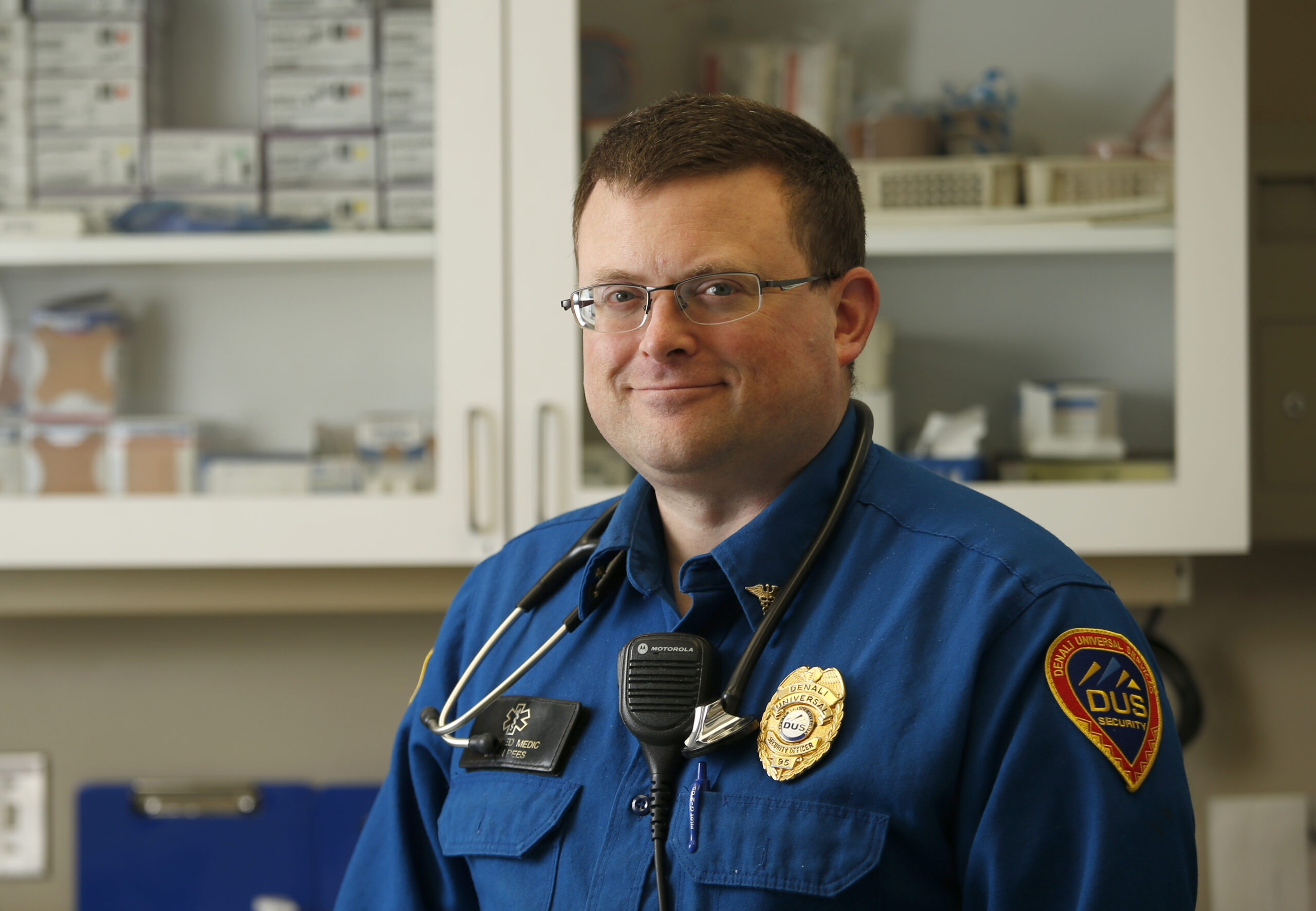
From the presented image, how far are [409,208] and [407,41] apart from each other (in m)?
0.20

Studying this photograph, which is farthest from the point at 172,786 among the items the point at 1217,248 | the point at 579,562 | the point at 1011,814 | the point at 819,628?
the point at 1217,248

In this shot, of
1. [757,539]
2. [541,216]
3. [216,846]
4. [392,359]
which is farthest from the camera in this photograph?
[216,846]

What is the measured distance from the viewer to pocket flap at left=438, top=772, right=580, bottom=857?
77 centimetres

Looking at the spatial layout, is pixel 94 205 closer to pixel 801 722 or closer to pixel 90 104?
pixel 90 104

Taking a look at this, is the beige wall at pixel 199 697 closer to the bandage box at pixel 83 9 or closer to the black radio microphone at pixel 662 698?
the bandage box at pixel 83 9

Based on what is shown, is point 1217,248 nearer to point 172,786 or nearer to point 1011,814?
point 1011,814

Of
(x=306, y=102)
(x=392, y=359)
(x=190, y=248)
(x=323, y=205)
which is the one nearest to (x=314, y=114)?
(x=306, y=102)

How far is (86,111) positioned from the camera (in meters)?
1.41

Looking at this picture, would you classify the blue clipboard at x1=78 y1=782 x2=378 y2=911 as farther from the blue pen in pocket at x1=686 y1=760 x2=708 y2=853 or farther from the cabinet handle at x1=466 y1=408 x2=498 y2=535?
the blue pen in pocket at x1=686 y1=760 x2=708 y2=853

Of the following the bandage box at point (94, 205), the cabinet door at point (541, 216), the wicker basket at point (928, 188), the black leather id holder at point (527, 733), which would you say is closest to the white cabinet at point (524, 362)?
the cabinet door at point (541, 216)

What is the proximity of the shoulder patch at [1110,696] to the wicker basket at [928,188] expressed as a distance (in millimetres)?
771

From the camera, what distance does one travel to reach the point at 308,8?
4.64 ft

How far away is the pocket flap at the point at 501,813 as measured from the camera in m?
0.77

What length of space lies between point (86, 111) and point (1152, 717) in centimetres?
141
